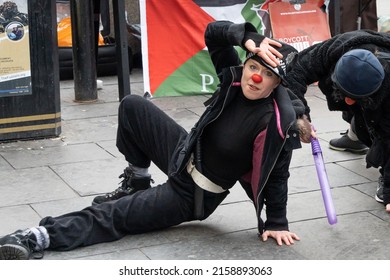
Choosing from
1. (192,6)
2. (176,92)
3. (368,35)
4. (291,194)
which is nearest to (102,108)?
(176,92)

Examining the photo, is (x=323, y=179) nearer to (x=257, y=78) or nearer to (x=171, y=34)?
(x=257, y=78)

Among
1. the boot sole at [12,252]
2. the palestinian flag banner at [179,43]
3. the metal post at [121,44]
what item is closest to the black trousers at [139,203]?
the boot sole at [12,252]

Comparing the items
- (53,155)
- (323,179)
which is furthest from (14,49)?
(323,179)

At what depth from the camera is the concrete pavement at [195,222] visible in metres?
4.54

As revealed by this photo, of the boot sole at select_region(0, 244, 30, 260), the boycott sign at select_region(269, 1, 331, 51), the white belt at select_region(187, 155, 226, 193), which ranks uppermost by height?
the boycott sign at select_region(269, 1, 331, 51)

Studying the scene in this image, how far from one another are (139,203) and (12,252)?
0.77m

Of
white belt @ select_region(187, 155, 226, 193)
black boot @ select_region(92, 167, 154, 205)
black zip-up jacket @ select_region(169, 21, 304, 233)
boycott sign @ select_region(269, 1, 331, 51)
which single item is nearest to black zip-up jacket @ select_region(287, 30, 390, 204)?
black zip-up jacket @ select_region(169, 21, 304, 233)

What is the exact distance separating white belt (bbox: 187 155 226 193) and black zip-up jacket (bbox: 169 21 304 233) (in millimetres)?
45

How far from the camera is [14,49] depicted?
6.39 metres

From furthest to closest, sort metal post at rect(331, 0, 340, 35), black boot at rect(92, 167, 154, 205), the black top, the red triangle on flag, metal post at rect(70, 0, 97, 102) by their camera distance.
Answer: metal post at rect(331, 0, 340, 35)
the red triangle on flag
metal post at rect(70, 0, 97, 102)
black boot at rect(92, 167, 154, 205)
the black top

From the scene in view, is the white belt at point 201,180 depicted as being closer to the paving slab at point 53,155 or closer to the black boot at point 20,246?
the black boot at point 20,246

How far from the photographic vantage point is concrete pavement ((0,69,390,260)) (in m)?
4.54

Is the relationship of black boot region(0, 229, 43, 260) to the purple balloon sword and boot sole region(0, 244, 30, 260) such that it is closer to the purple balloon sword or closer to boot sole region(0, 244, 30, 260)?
boot sole region(0, 244, 30, 260)

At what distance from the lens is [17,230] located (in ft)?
15.0
